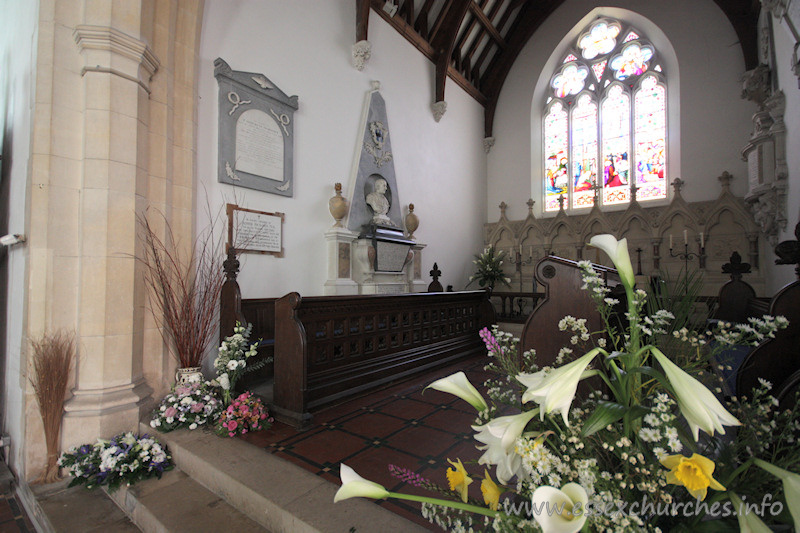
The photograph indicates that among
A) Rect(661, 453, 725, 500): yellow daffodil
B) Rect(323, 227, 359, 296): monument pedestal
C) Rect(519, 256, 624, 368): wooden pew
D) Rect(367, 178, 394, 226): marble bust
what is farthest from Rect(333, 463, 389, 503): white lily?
Rect(367, 178, 394, 226): marble bust

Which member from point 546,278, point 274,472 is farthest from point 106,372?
point 546,278

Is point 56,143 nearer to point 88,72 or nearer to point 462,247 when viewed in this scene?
point 88,72

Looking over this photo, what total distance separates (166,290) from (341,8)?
4668mm

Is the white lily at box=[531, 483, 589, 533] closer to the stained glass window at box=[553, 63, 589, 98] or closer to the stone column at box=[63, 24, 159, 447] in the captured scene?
the stone column at box=[63, 24, 159, 447]

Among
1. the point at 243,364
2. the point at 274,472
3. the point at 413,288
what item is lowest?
the point at 274,472

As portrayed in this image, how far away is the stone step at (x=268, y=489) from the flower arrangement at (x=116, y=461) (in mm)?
79

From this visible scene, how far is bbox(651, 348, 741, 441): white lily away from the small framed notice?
3916mm

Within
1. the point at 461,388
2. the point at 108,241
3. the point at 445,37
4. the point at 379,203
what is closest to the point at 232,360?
the point at 108,241

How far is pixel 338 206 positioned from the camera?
16.1 feet

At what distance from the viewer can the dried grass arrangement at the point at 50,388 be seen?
7.47ft

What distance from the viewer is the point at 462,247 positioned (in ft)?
26.4

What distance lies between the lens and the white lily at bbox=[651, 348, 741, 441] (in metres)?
0.50

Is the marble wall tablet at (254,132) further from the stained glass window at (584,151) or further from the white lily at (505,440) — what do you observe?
the stained glass window at (584,151)

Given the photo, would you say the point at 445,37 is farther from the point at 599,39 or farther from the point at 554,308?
the point at 554,308
